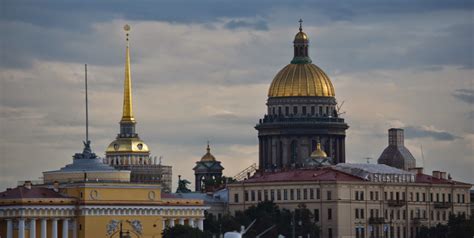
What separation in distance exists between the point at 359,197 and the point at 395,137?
2625 cm

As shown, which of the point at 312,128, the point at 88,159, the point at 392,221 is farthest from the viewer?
the point at 312,128

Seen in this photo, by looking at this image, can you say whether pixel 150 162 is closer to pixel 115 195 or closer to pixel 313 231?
pixel 313 231

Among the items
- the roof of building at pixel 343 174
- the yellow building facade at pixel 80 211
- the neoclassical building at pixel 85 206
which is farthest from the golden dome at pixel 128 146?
the yellow building facade at pixel 80 211

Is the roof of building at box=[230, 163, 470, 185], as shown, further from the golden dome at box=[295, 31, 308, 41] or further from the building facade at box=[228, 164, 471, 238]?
the golden dome at box=[295, 31, 308, 41]

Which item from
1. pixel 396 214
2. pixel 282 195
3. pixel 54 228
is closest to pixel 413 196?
pixel 396 214

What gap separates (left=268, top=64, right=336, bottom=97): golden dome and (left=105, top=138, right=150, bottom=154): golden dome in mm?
16589

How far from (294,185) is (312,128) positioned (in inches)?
800

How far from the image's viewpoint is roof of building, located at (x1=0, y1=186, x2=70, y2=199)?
130375 mm

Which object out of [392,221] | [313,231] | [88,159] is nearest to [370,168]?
[392,221]

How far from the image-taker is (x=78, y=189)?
132 m

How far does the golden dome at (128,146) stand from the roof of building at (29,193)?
58.8m

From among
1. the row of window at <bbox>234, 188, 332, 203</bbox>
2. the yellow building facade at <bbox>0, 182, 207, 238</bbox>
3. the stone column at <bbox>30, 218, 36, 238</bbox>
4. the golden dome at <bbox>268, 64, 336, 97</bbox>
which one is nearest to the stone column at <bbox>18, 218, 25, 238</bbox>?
the yellow building facade at <bbox>0, 182, 207, 238</bbox>

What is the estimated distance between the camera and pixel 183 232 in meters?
128

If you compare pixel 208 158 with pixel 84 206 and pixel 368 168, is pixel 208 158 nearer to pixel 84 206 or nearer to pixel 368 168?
pixel 368 168
